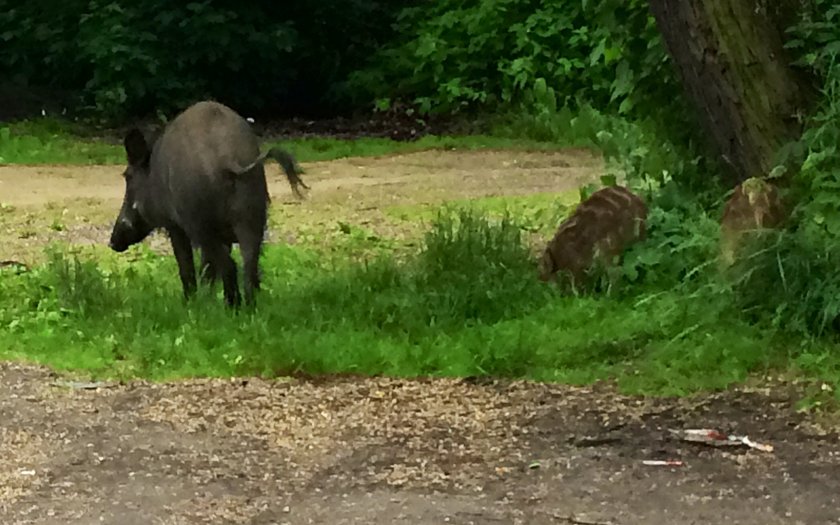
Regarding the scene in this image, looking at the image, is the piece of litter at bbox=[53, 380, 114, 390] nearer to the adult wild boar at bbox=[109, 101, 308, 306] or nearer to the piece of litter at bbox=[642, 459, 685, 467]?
the adult wild boar at bbox=[109, 101, 308, 306]

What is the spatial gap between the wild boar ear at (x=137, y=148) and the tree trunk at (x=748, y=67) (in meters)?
2.80

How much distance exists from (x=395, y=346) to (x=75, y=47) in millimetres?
14131

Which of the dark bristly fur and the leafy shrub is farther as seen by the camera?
the leafy shrub

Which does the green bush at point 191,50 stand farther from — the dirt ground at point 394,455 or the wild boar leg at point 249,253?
the dirt ground at point 394,455

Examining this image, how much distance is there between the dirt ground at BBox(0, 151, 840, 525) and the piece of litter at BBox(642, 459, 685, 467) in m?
0.03

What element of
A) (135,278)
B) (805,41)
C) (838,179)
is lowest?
(135,278)

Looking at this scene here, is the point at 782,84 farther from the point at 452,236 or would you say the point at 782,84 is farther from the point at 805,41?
the point at 452,236

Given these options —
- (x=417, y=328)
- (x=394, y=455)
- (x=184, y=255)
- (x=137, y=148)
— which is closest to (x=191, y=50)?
(x=137, y=148)

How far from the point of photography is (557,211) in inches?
395

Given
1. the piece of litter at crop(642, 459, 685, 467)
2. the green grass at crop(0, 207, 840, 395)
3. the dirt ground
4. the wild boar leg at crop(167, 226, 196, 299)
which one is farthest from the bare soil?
the piece of litter at crop(642, 459, 685, 467)

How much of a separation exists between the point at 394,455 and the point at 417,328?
6.15 ft

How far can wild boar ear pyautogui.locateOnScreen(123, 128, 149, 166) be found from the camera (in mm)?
7634

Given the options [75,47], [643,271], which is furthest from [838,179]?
[75,47]

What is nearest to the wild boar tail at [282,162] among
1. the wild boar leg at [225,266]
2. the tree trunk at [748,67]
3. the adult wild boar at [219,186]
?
the adult wild boar at [219,186]
